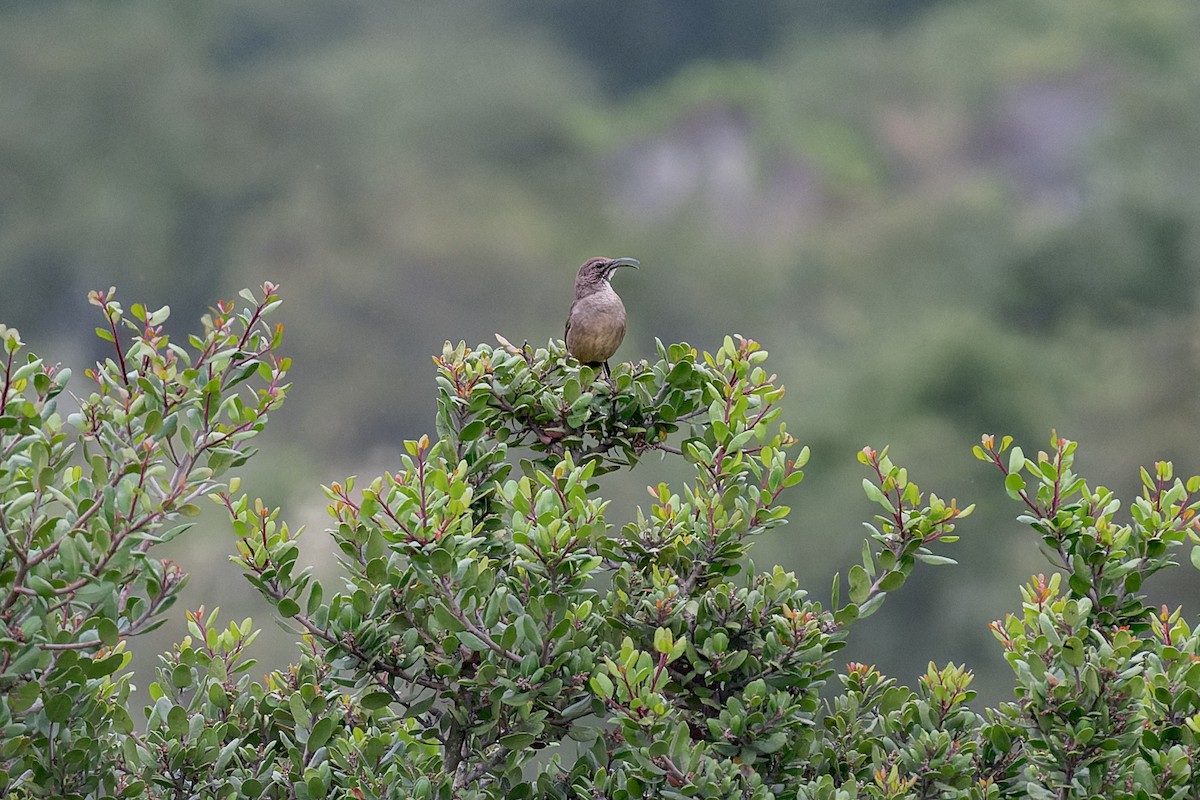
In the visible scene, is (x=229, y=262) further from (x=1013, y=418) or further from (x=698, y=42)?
(x=1013, y=418)

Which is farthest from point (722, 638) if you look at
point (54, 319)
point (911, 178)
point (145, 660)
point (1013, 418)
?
point (911, 178)

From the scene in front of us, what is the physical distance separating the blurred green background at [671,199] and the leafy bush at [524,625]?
1299 cm

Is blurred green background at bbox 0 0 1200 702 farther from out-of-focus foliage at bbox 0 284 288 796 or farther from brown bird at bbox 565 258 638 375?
out-of-focus foliage at bbox 0 284 288 796

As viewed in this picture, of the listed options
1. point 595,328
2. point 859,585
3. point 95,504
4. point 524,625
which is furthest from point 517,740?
point 595,328

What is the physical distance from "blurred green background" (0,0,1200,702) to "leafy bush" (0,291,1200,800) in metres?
13.0

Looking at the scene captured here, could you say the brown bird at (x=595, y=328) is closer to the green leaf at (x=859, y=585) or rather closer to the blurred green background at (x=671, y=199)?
the green leaf at (x=859, y=585)

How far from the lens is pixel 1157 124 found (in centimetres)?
2056

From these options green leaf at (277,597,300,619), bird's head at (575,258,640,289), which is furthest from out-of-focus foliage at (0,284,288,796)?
bird's head at (575,258,640,289)

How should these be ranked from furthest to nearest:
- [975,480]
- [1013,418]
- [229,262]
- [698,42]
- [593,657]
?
[698,42]
[229,262]
[1013,418]
[975,480]
[593,657]

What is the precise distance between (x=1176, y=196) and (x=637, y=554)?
17802mm

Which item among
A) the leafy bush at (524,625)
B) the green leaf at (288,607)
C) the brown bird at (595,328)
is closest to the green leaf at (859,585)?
the leafy bush at (524,625)

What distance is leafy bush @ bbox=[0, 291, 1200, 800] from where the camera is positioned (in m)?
2.43

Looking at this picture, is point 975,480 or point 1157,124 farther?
point 1157,124

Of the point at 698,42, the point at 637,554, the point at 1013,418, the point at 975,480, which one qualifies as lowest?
the point at 637,554
